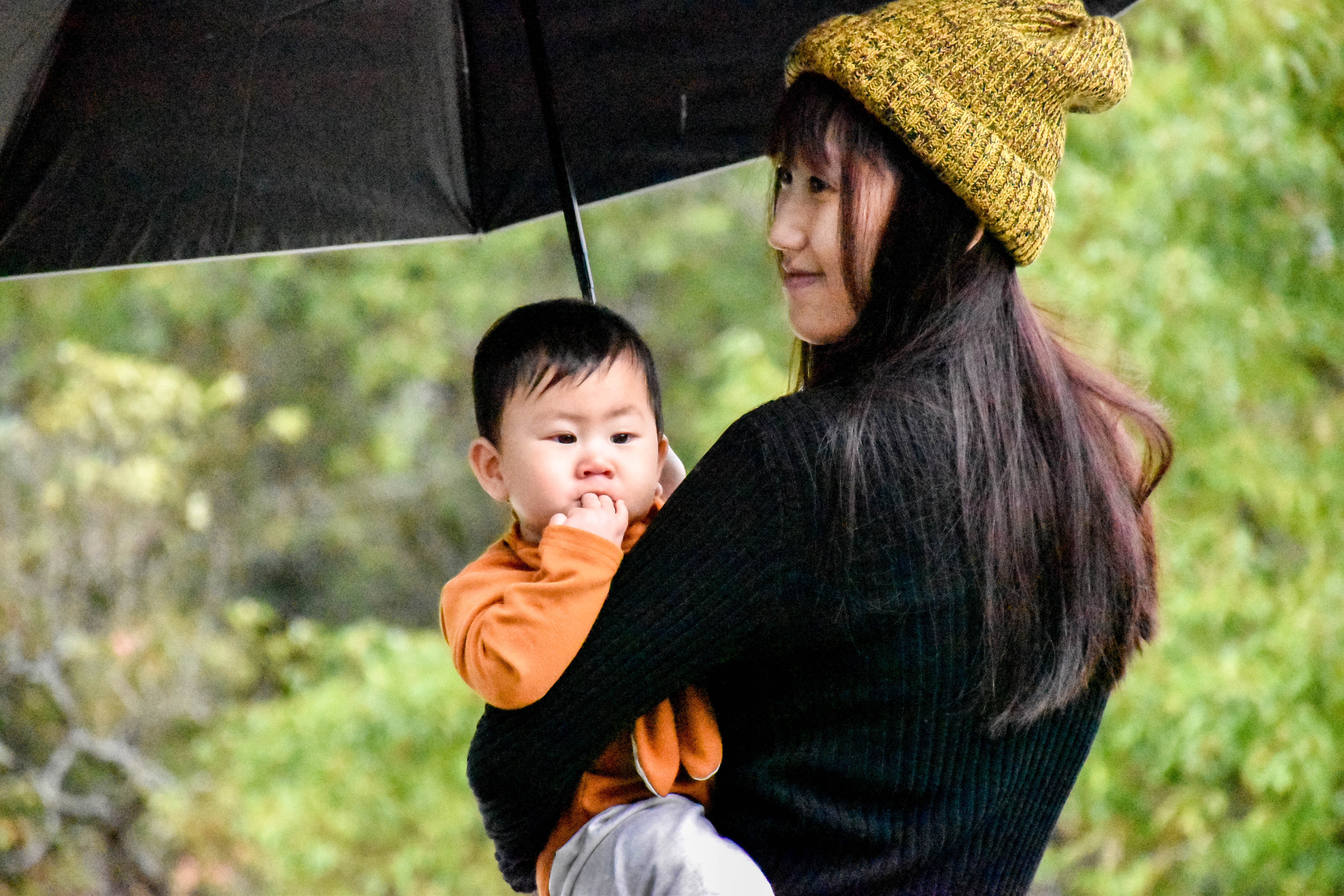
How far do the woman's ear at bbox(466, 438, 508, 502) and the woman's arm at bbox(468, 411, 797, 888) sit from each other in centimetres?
24

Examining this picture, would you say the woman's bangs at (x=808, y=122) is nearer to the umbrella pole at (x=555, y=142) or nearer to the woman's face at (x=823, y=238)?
the woman's face at (x=823, y=238)

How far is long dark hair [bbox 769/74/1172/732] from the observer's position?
1.27 meters

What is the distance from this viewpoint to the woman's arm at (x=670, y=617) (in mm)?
1229

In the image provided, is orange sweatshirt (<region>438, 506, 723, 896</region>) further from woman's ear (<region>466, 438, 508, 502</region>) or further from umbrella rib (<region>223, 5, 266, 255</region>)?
umbrella rib (<region>223, 5, 266, 255</region>)

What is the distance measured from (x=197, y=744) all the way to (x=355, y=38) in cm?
481

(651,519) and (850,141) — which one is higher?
Result: (850,141)

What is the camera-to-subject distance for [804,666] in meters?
1.26

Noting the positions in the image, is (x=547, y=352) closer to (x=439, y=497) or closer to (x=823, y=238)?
(x=823, y=238)

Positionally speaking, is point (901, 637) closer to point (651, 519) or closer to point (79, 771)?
point (651, 519)

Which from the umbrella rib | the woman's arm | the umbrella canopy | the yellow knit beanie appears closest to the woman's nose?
the yellow knit beanie

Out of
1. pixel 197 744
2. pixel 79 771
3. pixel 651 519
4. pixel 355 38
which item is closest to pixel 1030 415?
pixel 651 519

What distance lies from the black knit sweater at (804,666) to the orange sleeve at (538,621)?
0.7 inches

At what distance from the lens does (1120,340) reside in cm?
404

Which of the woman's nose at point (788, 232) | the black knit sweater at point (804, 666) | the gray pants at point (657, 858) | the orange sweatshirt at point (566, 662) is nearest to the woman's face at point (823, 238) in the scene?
the woman's nose at point (788, 232)
